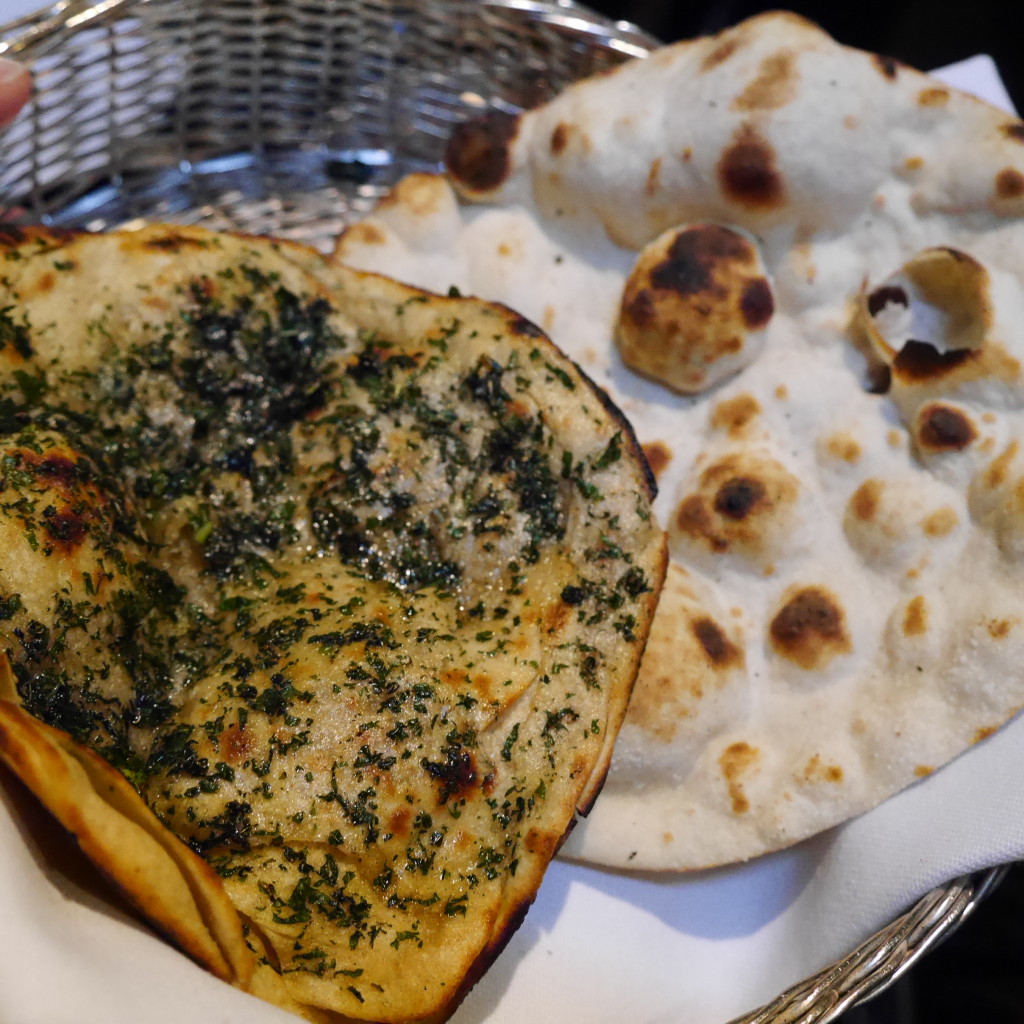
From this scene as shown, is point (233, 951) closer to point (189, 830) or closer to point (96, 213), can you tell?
point (189, 830)

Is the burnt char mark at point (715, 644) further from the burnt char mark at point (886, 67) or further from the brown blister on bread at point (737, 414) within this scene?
the burnt char mark at point (886, 67)

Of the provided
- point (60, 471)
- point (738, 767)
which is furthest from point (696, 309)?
point (60, 471)

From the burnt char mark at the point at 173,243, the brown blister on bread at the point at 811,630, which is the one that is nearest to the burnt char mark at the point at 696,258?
the brown blister on bread at the point at 811,630

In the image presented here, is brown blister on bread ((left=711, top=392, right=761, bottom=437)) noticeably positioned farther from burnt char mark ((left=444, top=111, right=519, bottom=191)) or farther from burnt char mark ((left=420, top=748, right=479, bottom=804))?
burnt char mark ((left=420, top=748, right=479, bottom=804))

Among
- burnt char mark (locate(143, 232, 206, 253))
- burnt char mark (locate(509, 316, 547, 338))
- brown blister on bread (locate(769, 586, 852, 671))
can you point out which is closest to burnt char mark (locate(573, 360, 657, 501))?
burnt char mark (locate(509, 316, 547, 338))

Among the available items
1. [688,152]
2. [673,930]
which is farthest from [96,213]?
[673,930]

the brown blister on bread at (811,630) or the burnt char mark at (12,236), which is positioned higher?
the burnt char mark at (12,236)
